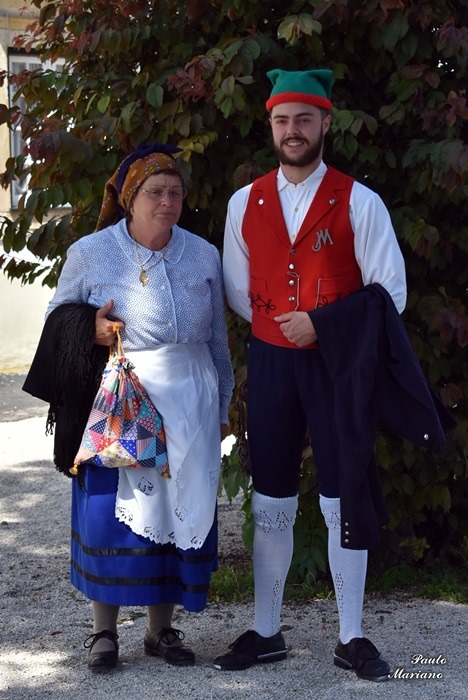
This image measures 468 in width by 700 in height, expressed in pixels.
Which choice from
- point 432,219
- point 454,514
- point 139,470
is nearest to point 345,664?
point 139,470

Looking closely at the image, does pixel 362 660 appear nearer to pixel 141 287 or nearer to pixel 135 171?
pixel 141 287

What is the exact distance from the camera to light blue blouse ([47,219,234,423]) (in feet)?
12.3

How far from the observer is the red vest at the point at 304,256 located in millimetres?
3711

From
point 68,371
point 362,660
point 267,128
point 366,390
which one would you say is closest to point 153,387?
point 68,371

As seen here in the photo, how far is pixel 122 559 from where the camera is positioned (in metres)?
3.76

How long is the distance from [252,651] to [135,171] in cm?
164

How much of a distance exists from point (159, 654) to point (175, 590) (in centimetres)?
29

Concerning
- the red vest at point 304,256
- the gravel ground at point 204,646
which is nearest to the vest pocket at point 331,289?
the red vest at point 304,256

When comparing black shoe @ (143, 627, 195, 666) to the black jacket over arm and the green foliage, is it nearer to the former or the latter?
the black jacket over arm

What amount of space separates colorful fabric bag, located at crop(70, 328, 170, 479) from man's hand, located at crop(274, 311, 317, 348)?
0.50m

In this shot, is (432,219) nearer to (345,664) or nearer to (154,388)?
(154,388)

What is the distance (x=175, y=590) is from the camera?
3.85 metres

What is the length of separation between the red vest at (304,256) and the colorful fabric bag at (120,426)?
1.56 feet

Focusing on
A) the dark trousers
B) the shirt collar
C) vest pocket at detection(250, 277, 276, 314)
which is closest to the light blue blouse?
vest pocket at detection(250, 277, 276, 314)
